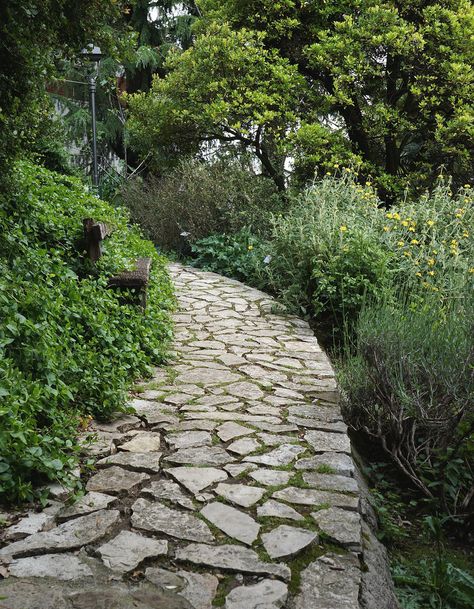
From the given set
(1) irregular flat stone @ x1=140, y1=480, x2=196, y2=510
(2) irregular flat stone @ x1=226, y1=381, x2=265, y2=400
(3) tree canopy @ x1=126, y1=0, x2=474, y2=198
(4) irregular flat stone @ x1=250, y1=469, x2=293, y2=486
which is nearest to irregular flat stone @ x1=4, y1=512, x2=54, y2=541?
(1) irregular flat stone @ x1=140, y1=480, x2=196, y2=510

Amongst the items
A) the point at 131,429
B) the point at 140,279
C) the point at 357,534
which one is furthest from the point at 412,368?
the point at 140,279

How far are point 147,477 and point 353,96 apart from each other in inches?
356

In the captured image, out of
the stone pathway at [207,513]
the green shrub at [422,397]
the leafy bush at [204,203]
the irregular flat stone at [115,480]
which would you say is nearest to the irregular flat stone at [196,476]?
the stone pathway at [207,513]

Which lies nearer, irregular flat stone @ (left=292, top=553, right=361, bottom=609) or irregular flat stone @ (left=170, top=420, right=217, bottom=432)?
irregular flat stone @ (left=292, top=553, right=361, bottom=609)

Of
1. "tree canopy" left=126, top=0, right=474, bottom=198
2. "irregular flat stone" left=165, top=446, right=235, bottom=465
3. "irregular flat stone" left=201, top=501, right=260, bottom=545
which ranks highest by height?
"tree canopy" left=126, top=0, right=474, bottom=198

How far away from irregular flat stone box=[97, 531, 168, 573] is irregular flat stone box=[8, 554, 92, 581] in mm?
107

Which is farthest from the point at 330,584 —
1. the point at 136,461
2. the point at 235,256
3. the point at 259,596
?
the point at 235,256

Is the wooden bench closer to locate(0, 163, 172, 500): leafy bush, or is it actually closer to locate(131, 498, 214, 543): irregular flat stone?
locate(0, 163, 172, 500): leafy bush

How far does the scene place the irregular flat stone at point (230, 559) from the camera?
8.16 ft

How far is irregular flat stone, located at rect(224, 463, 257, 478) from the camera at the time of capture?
337 centimetres

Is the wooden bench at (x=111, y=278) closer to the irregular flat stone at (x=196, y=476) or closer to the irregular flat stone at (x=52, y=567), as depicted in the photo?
the irregular flat stone at (x=196, y=476)

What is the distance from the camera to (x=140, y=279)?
5414 millimetres

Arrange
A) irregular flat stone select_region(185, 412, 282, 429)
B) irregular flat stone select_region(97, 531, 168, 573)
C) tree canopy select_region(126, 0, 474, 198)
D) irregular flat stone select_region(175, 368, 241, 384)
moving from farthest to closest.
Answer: tree canopy select_region(126, 0, 474, 198) < irregular flat stone select_region(175, 368, 241, 384) < irregular flat stone select_region(185, 412, 282, 429) < irregular flat stone select_region(97, 531, 168, 573)

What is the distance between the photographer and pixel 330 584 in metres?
2.45
